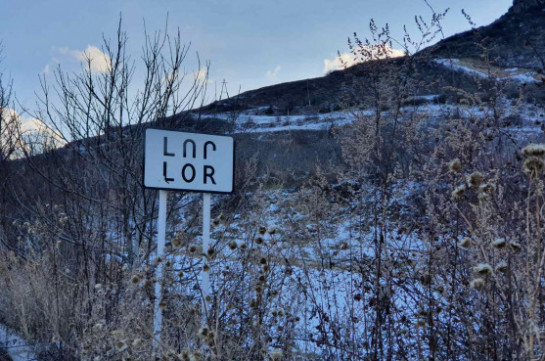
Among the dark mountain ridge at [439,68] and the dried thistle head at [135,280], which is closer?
the dried thistle head at [135,280]

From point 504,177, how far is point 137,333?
8.50 ft

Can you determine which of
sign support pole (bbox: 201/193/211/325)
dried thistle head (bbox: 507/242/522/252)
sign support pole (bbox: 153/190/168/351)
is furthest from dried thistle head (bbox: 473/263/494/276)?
sign support pole (bbox: 153/190/168/351)

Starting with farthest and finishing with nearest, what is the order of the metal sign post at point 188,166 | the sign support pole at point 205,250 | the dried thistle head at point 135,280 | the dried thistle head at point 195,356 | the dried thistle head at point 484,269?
the metal sign post at point 188,166
the sign support pole at point 205,250
the dried thistle head at point 135,280
the dried thistle head at point 195,356
the dried thistle head at point 484,269

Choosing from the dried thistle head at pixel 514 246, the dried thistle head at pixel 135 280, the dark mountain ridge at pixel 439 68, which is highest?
the dark mountain ridge at pixel 439 68

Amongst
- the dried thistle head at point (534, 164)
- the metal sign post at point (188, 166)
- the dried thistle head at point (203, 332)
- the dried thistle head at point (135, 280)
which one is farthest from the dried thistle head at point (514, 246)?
the dried thistle head at point (135, 280)

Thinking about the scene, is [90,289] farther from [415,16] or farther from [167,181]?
[415,16]

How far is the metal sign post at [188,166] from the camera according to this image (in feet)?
10.3

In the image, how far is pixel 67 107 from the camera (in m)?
4.73

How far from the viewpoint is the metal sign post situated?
315 cm

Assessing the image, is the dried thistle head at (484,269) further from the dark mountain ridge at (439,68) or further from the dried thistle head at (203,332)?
the dark mountain ridge at (439,68)

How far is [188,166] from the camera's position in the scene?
10.8 feet

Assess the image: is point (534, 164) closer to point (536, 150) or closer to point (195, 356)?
point (536, 150)

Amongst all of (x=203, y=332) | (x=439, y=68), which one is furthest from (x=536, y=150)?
(x=439, y=68)

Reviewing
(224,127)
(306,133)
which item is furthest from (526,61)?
(224,127)
